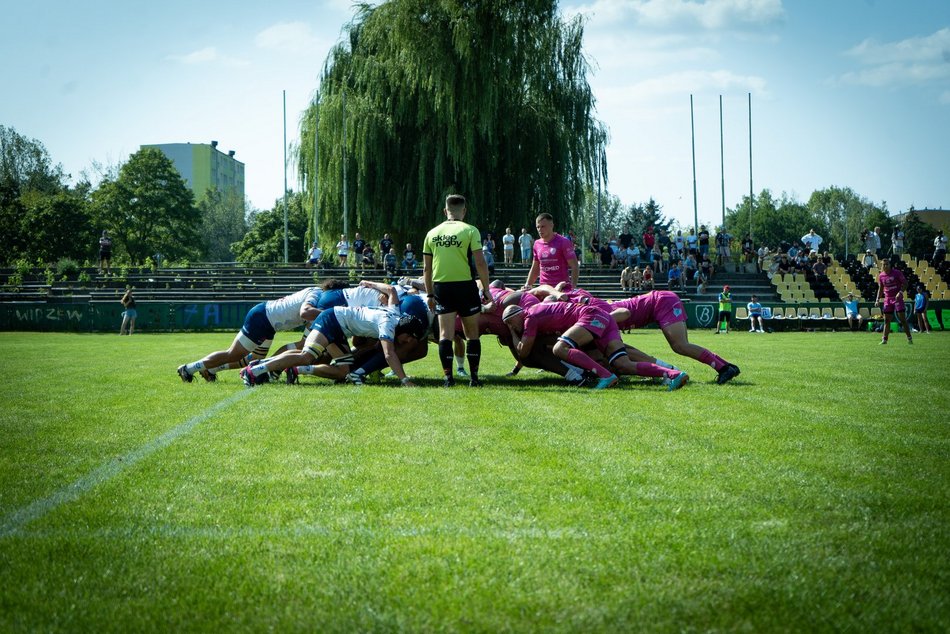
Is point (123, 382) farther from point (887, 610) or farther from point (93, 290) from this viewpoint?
point (93, 290)

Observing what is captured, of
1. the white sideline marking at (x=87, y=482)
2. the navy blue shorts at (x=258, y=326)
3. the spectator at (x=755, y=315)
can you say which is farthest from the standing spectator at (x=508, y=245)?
the white sideline marking at (x=87, y=482)

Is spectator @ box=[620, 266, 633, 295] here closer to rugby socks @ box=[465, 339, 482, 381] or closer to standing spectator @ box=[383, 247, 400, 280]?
standing spectator @ box=[383, 247, 400, 280]

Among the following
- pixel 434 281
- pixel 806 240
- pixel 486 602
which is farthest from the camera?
pixel 806 240

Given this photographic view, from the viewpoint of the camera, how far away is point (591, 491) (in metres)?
4.60

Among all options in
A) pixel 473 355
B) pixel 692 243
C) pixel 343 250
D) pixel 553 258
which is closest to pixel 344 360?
pixel 473 355

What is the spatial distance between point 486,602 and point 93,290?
3925 cm

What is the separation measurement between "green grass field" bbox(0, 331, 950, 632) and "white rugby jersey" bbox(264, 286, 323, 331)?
3.21m

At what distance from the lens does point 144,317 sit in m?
34.6

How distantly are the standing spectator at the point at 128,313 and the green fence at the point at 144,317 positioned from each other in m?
1.63

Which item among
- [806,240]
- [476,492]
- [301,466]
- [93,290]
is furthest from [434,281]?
[806,240]

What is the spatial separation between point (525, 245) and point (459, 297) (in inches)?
1136

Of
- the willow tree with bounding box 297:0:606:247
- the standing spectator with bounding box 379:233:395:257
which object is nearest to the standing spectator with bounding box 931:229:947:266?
the willow tree with bounding box 297:0:606:247

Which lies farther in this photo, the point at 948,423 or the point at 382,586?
the point at 948,423

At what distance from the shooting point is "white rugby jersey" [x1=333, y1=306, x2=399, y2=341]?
33.4 ft
